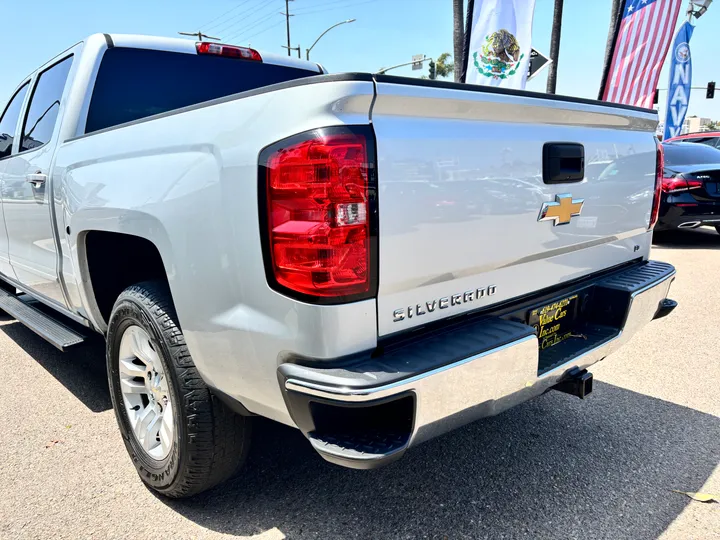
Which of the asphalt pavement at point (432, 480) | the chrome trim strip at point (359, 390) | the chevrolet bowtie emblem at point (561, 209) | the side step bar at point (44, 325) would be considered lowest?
the asphalt pavement at point (432, 480)

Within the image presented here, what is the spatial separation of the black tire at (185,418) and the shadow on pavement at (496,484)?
0.21 m

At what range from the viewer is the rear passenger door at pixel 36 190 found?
3.09m

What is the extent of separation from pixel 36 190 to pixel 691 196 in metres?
8.22

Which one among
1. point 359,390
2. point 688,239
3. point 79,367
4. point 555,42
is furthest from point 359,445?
point 555,42

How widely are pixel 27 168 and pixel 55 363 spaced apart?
1515 mm

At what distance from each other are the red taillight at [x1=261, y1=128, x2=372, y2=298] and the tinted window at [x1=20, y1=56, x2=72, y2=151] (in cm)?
228

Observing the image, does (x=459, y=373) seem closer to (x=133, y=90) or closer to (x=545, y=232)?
(x=545, y=232)

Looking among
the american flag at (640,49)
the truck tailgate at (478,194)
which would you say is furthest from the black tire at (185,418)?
the american flag at (640,49)

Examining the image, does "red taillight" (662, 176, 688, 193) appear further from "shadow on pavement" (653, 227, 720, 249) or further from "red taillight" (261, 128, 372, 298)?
"red taillight" (261, 128, 372, 298)

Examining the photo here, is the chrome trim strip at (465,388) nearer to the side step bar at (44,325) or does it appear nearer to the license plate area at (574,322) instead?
the license plate area at (574,322)

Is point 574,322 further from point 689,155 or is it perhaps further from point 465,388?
point 689,155

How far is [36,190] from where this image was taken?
3154 mm

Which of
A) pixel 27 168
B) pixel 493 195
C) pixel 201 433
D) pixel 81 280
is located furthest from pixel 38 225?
pixel 493 195

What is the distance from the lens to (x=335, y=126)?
1.52 m
